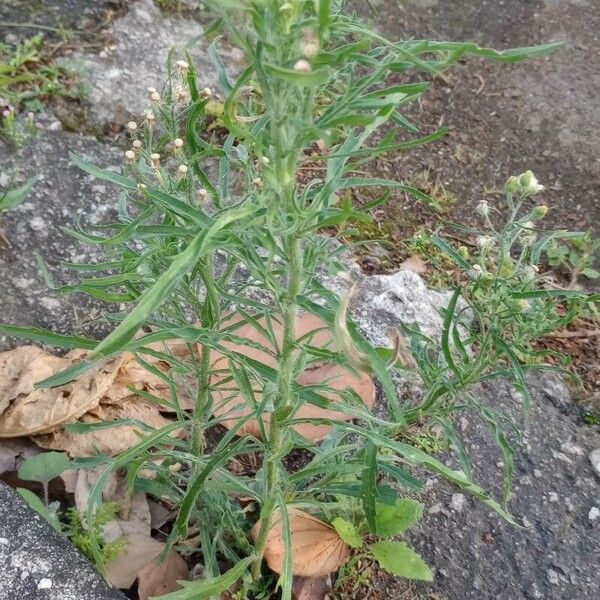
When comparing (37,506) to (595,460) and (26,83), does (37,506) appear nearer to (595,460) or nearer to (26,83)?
(595,460)

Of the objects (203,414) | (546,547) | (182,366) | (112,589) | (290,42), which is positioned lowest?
(546,547)

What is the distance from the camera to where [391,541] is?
1709mm

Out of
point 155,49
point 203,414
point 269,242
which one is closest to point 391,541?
point 203,414

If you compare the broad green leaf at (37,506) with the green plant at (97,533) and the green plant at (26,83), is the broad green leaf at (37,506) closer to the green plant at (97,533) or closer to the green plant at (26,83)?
the green plant at (97,533)

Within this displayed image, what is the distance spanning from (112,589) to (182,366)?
0.41m

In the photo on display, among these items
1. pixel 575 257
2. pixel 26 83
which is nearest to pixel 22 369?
pixel 26 83

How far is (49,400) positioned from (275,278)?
2.83ft

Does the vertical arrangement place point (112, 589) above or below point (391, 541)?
above

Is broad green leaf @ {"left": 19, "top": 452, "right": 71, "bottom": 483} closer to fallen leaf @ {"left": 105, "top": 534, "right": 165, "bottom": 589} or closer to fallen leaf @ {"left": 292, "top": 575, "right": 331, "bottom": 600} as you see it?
fallen leaf @ {"left": 105, "top": 534, "right": 165, "bottom": 589}

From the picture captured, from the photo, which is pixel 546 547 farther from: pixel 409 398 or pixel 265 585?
pixel 265 585

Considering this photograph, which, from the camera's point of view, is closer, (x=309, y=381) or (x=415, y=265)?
(x=309, y=381)

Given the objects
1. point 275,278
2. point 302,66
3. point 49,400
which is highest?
point 302,66

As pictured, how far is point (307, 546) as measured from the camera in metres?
1.65

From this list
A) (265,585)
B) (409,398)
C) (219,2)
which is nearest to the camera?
(219,2)
